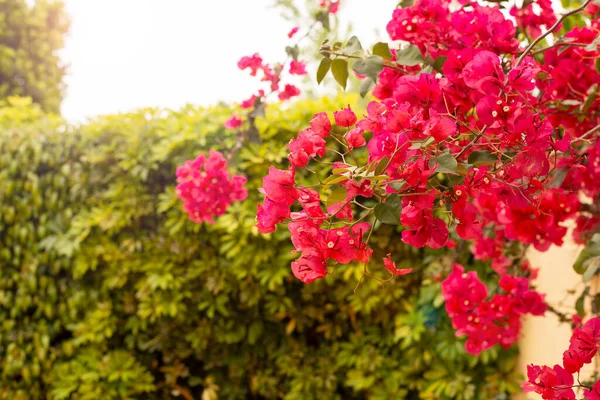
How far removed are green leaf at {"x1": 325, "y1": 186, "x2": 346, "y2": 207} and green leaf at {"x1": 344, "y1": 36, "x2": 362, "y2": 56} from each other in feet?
1.38

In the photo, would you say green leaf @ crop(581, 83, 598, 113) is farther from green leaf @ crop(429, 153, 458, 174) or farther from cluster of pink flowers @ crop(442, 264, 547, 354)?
green leaf @ crop(429, 153, 458, 174)

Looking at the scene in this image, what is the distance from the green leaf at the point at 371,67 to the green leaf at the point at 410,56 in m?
0.04

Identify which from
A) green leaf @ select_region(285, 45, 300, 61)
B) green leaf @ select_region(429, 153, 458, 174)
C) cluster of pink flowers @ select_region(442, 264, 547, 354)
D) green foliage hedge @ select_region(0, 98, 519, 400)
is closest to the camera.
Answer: green leaf @ select_region(429, 153, 458, 174)

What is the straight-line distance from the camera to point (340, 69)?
110 cm

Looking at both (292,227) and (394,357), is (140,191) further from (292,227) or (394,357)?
(292,227)

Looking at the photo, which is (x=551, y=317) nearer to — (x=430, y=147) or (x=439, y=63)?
(x=439, y=63)

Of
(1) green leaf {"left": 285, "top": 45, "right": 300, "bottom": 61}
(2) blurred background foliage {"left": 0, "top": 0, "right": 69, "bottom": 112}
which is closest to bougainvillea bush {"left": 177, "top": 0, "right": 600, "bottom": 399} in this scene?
(1) green leaf {"left": 285, "top": 45, "right": 300, "bottom": 61}

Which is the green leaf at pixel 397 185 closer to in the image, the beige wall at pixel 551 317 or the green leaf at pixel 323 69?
the green leaf at pixel 323 69

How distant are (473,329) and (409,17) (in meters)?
0.78

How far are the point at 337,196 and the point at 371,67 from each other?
36 cm

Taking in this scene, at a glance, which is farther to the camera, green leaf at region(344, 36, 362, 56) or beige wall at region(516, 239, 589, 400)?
beige wall at region(516, 239, 589, 400)

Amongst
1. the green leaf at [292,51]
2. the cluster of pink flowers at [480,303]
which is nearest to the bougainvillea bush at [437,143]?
the cluster of pink flowers at [480,303]

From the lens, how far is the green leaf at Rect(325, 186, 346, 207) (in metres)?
0.74

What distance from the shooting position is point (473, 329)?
4.74 ft
